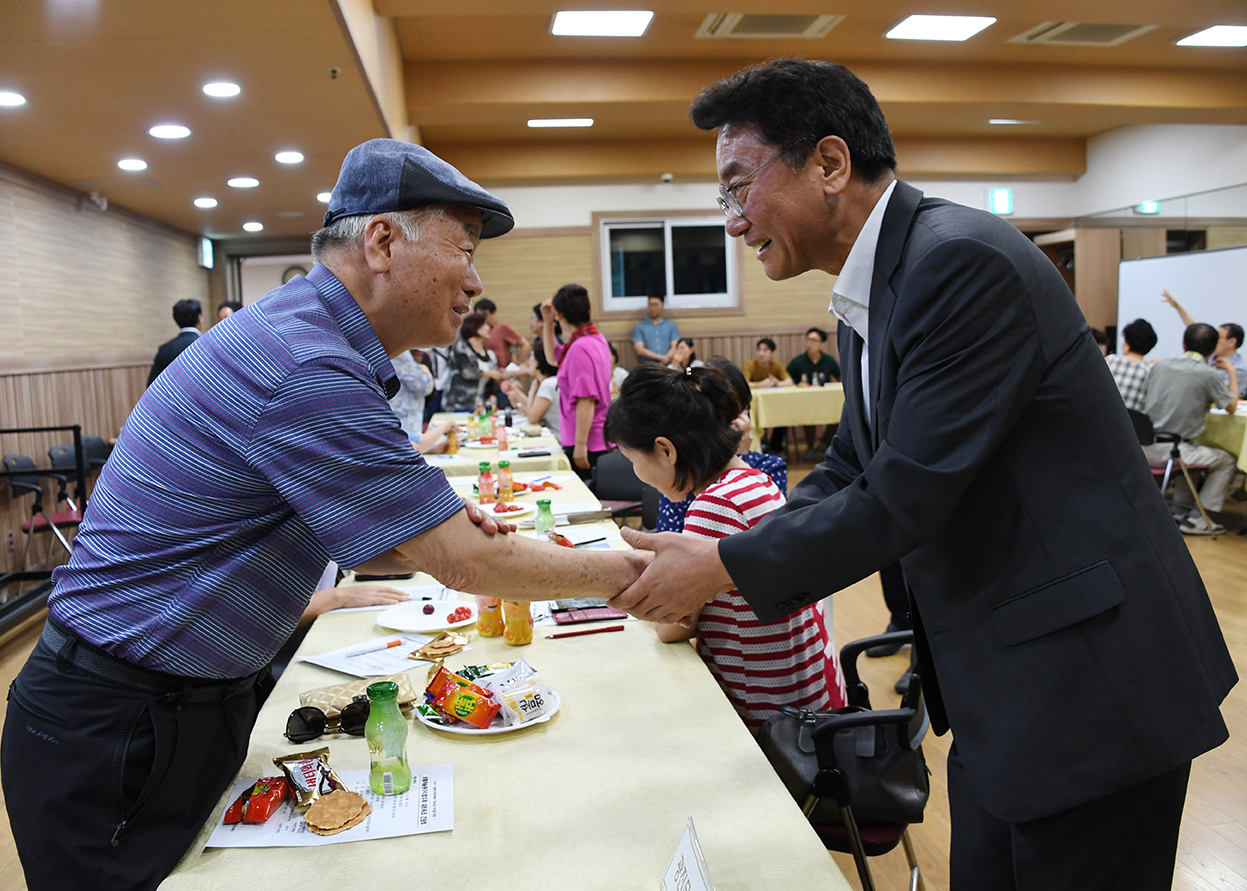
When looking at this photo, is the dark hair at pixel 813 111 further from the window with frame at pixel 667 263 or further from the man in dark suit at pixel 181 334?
the window with frame at pixel 667 263

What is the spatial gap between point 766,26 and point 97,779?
24.6 ft

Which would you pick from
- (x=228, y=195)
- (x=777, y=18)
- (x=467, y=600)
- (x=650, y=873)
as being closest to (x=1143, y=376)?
(x=777, y=18)

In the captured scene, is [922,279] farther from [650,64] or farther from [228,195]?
[228,195]

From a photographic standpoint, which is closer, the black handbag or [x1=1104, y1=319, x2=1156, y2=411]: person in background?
the black handbag

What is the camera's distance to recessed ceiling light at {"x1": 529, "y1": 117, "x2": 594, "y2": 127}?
9219mm

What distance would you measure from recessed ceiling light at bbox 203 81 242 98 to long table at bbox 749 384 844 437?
5.59 metres

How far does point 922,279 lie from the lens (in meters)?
1.13

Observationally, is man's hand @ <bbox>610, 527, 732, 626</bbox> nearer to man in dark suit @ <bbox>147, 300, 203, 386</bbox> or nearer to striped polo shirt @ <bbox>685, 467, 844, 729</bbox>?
striped polo shirt @ <bbox>685, 467, 844, 729</bbox>

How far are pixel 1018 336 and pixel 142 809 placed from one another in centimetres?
133

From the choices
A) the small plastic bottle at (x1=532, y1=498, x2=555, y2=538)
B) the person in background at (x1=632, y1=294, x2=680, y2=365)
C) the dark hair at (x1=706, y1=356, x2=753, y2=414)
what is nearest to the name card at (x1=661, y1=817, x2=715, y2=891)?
the small plastic bottle at (x1=532, y1=498, x2=555, y2=538)

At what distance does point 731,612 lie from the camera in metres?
1.94

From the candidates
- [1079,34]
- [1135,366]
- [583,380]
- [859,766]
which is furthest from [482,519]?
[1079,34]

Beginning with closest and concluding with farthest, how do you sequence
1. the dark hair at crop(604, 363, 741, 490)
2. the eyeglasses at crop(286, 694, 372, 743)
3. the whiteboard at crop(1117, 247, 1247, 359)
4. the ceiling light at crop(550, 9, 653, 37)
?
the eyeglasses at crop(286, 694, 372, 743)
the dark hair at crop(604, 363, 741, 490)
the ceiling light at crop(550, 9, 653, 37)
the whiteboard at crop(1117, 247, 1247, 359)

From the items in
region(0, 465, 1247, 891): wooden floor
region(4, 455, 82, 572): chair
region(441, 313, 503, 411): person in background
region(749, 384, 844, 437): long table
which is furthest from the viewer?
region(749, 384, 844, 437): long table
